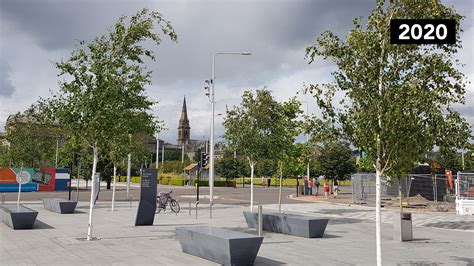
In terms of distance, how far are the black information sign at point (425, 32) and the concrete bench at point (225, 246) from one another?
4.77 meters

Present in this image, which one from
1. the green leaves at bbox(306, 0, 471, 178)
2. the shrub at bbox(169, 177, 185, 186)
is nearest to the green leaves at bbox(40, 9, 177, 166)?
the green leaves at bbox(306, 0, 471, 178)

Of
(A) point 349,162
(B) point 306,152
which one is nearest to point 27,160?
(B) point 306,152

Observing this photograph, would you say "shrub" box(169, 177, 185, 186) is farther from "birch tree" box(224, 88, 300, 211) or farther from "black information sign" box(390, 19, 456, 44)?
"black information sign" box(390, 19, 456, 44)

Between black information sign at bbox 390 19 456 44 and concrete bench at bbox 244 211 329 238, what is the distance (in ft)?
24.3

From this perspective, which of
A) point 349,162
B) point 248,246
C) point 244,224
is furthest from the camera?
point 349,162

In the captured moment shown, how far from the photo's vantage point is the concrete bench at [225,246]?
345 inches

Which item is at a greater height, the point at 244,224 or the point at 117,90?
the point at 117,90

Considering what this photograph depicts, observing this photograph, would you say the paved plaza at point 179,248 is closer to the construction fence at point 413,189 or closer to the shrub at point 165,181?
the construction fence at point 413,189

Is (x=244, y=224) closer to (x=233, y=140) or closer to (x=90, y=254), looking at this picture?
(x=233, y=140)

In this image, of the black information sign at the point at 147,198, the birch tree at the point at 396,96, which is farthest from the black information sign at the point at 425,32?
the black information sign at the point at 147,198

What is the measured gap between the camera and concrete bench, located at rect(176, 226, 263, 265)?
8758 millimetres

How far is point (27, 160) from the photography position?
26.4m

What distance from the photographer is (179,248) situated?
36.8 feet

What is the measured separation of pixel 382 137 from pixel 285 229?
7.82 metres
